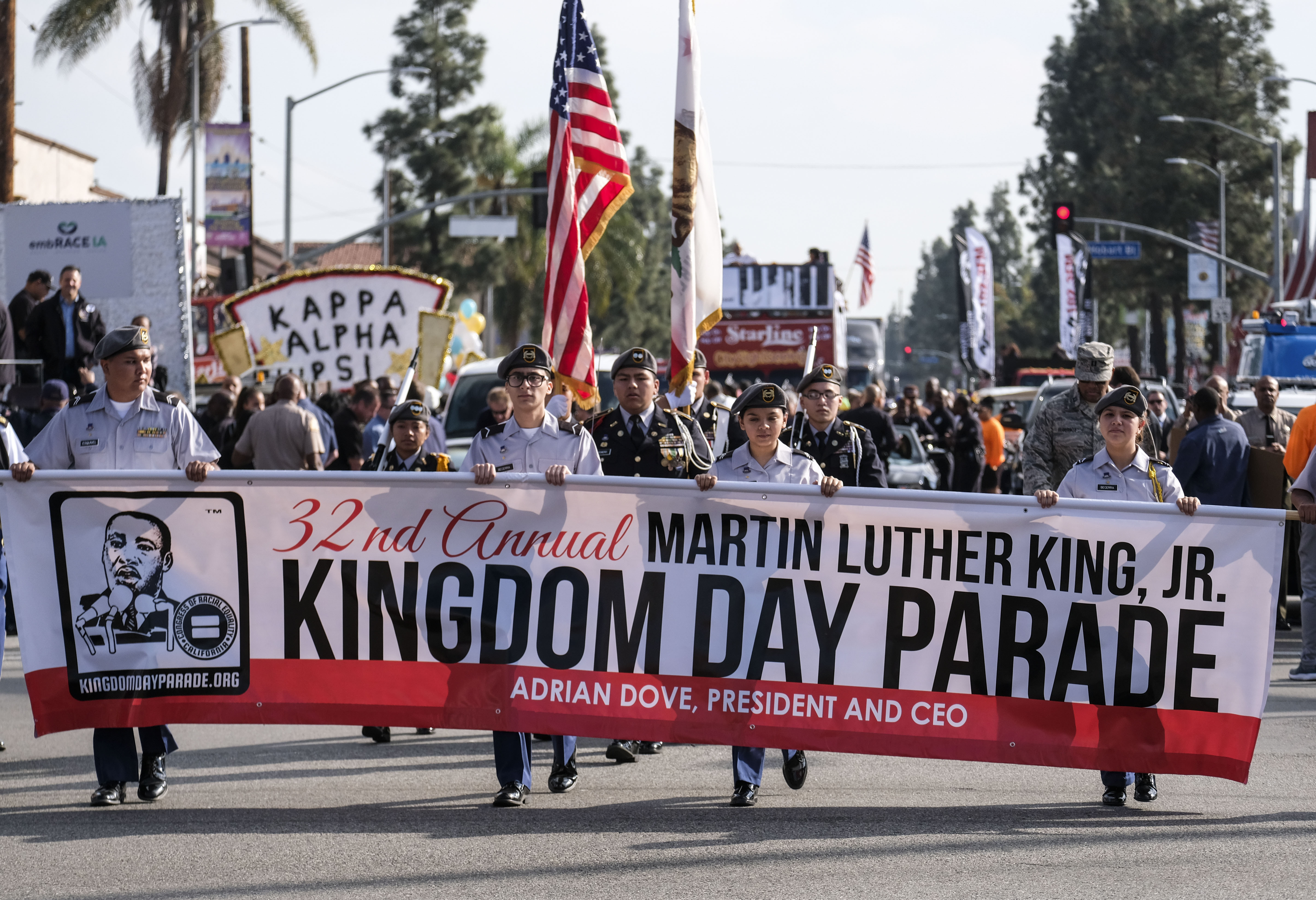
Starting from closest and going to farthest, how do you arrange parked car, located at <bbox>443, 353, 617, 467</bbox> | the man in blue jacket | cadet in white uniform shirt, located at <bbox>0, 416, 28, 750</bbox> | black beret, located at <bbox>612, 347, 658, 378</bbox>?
1. cadet in white uniform shirt, located at <bbox>0, 416, 28, 750</bbox>
2. black beret, located at <bbox>612, 347, 658, 378</bbox>
3. the man in blue jacket
4. parked car, located at <bbox>443, 353, 617, 467</bbox>

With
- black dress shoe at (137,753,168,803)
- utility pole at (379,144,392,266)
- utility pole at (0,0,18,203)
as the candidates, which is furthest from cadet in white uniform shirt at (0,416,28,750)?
utility pole at (379,144,392,266)

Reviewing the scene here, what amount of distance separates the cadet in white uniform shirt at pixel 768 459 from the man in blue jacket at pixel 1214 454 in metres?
5.79

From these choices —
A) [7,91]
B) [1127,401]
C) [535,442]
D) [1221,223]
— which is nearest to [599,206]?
[535,442]

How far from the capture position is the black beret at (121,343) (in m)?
7.16

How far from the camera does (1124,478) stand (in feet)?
23.8

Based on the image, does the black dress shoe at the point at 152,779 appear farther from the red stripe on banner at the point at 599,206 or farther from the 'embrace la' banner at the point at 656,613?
the red stripe on banner at the point at 599,206

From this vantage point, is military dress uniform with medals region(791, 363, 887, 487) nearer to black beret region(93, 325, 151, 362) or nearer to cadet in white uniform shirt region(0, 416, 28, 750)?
black beret region(93, 325, 151, 362)

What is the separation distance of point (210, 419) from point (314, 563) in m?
8.25

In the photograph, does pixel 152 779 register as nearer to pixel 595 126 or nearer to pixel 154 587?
pixel 154 587

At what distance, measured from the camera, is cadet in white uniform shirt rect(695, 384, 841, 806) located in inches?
284

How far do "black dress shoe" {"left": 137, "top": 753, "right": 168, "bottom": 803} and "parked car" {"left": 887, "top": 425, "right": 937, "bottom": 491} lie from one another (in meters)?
12.8

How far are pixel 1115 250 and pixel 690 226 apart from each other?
35.2 m

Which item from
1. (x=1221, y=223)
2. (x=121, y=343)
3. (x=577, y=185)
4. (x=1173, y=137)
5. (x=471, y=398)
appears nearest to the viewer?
(x=121, y=343)

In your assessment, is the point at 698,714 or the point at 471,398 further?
the point at 471,398
